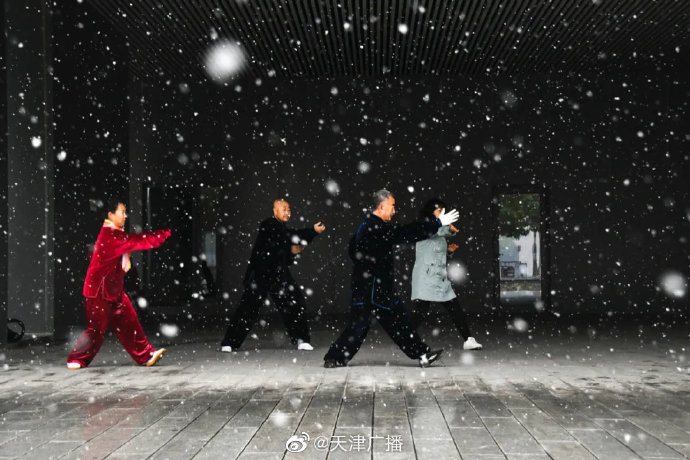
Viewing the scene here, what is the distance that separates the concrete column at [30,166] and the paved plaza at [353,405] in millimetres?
1649

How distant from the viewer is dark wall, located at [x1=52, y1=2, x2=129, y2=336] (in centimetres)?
1017

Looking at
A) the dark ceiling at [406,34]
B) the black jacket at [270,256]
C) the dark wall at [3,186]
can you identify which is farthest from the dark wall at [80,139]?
the black jacket at [270,256]

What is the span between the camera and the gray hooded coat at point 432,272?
335 inches

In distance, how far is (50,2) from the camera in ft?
32.7

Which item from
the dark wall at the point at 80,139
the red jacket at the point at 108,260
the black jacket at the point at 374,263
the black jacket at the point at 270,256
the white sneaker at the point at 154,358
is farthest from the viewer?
the dark wall at the point at 80,139

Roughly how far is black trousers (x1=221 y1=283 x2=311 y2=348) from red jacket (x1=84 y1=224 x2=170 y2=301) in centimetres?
160

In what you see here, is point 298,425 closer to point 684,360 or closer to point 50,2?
point 684,360

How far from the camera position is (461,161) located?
575 inches

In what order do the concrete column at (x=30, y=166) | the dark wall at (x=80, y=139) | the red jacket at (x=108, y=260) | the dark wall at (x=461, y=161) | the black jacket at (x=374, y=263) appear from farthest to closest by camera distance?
the dark wall at (x=461, y=161)
the dark wall at (x=80, y=139)
the concrete column at (x=30, y=166)
the red jacket at (x=108, y=260)
the black jacket at (x=374, y=263)

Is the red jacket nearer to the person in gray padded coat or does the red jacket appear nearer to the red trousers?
the red trousers

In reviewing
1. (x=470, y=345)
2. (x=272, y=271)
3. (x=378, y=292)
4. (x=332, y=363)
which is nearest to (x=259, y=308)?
(x=272, y=271)

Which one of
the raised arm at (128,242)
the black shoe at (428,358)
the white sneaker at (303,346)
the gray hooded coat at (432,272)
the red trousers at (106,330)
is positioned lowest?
the white sneaker at (303,346)

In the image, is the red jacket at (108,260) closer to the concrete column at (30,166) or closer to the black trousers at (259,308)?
the black trousers at (259,308)

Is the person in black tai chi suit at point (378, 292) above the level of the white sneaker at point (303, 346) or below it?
above
